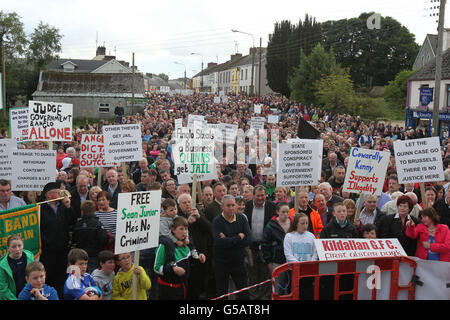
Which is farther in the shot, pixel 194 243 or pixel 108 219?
pixel 108 219

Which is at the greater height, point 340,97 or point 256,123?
point 340,97

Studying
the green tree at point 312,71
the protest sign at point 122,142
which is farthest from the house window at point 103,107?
the protest sign at point 122,142

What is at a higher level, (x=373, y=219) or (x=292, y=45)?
(x=292, y=45)

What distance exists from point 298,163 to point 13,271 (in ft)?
14.4

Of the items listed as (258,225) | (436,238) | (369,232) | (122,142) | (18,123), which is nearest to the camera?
(436,238)

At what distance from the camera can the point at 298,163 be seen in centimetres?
756

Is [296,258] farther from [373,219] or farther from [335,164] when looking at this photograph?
[335,164]

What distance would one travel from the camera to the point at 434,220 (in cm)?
611

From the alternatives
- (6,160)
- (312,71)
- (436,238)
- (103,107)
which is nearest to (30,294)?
(6,160)

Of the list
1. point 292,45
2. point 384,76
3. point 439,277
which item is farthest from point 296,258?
point 384,76

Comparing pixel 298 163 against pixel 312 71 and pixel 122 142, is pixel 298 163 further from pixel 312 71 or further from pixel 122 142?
pixel 312 71

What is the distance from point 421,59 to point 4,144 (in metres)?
52.5

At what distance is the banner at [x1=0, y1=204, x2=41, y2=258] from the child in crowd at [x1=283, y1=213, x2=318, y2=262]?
3.15 metres

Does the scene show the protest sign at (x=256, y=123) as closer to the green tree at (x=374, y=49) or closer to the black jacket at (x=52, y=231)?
the black jacket at (x=52, y=231)
